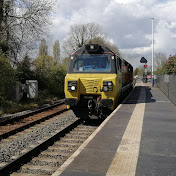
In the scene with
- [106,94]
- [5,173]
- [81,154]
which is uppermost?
[106,94]

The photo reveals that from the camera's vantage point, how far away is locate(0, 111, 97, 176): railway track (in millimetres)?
4891

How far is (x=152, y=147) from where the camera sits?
516 centimetres

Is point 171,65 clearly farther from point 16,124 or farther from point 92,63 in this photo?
point 16,124

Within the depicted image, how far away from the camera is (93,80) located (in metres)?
9.11

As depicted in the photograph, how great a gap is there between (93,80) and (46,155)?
399cm

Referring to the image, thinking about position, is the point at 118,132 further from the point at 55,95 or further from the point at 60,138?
the point at 55,95

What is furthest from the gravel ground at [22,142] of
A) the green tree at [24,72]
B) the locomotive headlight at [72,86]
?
the green tree at [24,72]

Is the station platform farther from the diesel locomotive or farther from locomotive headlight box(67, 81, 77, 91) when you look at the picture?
locomotive headlight box(67, 81, 77, 91)

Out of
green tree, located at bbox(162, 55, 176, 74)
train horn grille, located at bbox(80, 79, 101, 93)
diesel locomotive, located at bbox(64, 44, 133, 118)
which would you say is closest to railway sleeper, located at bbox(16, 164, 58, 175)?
diesel locomotive, located at bbox(64, 44, 133, 118)

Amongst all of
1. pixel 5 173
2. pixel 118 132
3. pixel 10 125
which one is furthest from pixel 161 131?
pixel 10 125

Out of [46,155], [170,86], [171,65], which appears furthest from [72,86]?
[171,65]

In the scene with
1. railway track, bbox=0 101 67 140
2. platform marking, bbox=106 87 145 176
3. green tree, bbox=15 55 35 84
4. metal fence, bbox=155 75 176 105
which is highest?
green tree, bbox=15 55 35 84

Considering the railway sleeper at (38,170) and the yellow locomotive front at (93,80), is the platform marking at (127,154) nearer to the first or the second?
the railway sleeper at (38,170)

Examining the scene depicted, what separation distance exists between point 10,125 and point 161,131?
5.74 meters
